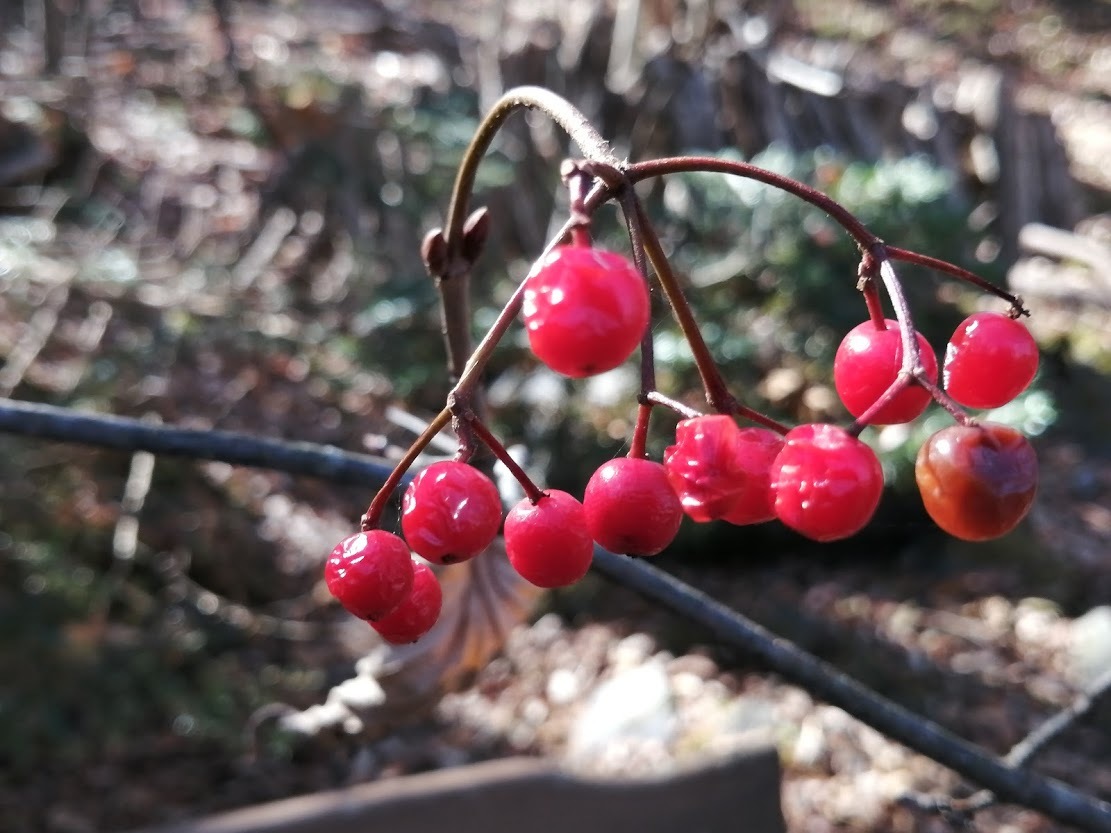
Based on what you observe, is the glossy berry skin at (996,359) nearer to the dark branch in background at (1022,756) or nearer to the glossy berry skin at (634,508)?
the glossy berry skin at (634,508)

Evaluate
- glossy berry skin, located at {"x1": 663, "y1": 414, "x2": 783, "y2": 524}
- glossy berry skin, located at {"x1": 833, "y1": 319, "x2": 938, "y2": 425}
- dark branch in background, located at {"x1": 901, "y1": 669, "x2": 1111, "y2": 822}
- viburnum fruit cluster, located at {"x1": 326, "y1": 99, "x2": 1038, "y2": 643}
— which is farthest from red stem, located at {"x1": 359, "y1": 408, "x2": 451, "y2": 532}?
dark branch in background, located at {"x1": 901, "y1": 669, "x2": 1111, "y2": 822}

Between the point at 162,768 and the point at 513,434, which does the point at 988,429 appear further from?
the point at 513,434

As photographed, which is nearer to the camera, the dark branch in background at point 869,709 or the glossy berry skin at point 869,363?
the glossy berry skin at point 869,363

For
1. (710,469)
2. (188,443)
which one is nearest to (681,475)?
(710,469)

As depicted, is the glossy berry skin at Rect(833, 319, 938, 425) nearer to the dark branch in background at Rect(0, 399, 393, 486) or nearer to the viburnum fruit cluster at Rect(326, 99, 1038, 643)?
the viburnum fruit cluster at Rect(326, 99, 1038, 643)

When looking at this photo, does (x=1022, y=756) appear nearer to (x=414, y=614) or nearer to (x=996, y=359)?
(x=996, y=359)

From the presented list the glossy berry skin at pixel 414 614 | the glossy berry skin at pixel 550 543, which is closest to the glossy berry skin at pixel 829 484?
the glossy berry skin at pixel 550 543
